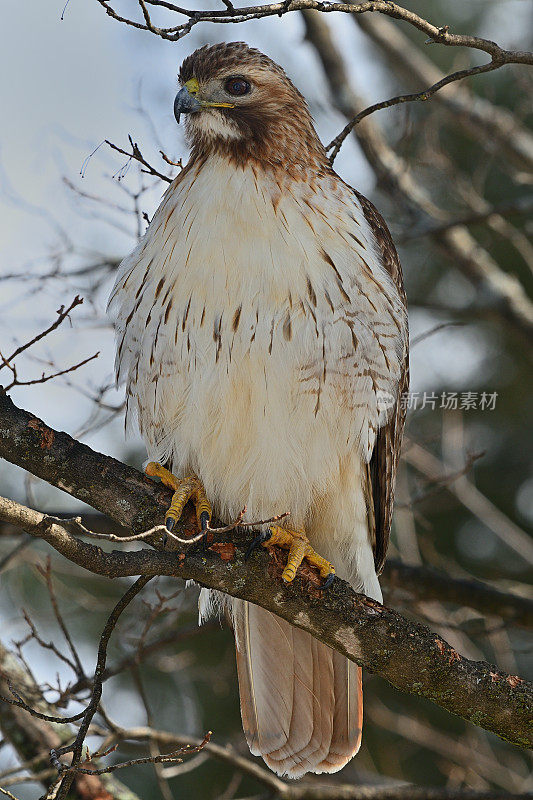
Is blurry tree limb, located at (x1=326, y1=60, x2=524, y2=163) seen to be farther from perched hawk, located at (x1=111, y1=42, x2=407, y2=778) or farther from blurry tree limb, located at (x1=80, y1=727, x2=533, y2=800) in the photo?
blurry tree limb, located at (x1=80, y1=727, x2=533, y2=800)

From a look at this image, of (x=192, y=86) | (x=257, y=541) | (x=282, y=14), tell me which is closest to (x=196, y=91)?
(x=192, y=86)

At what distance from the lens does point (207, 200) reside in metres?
3.27

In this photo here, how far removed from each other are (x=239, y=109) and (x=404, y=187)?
2.44 meters

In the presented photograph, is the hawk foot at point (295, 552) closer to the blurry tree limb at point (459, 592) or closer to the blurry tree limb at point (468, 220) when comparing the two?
the blurry tree limb at point (459, 592)

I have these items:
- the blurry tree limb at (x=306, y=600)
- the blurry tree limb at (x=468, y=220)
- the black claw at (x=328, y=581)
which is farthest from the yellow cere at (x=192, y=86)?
the blurry tree limb at (x=468, y=220)

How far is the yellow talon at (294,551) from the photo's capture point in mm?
3141

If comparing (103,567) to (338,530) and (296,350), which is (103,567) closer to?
(296,350)

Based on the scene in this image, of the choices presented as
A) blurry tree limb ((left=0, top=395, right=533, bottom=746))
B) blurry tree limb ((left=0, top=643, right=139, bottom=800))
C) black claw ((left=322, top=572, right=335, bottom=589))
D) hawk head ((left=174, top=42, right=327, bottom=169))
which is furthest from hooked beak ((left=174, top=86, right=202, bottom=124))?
blurry tree limb ((left=0, top=643, right=139, bottom=800))

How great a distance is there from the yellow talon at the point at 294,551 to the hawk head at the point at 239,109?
4.47 feet

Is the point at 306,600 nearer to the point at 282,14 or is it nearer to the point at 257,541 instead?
the point at 257,541

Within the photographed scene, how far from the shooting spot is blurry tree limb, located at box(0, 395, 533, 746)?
288cm

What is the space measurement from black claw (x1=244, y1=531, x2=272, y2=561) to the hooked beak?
5.06 feet

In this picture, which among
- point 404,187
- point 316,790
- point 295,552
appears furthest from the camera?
point 404,187

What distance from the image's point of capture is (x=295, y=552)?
3236 millimetres
